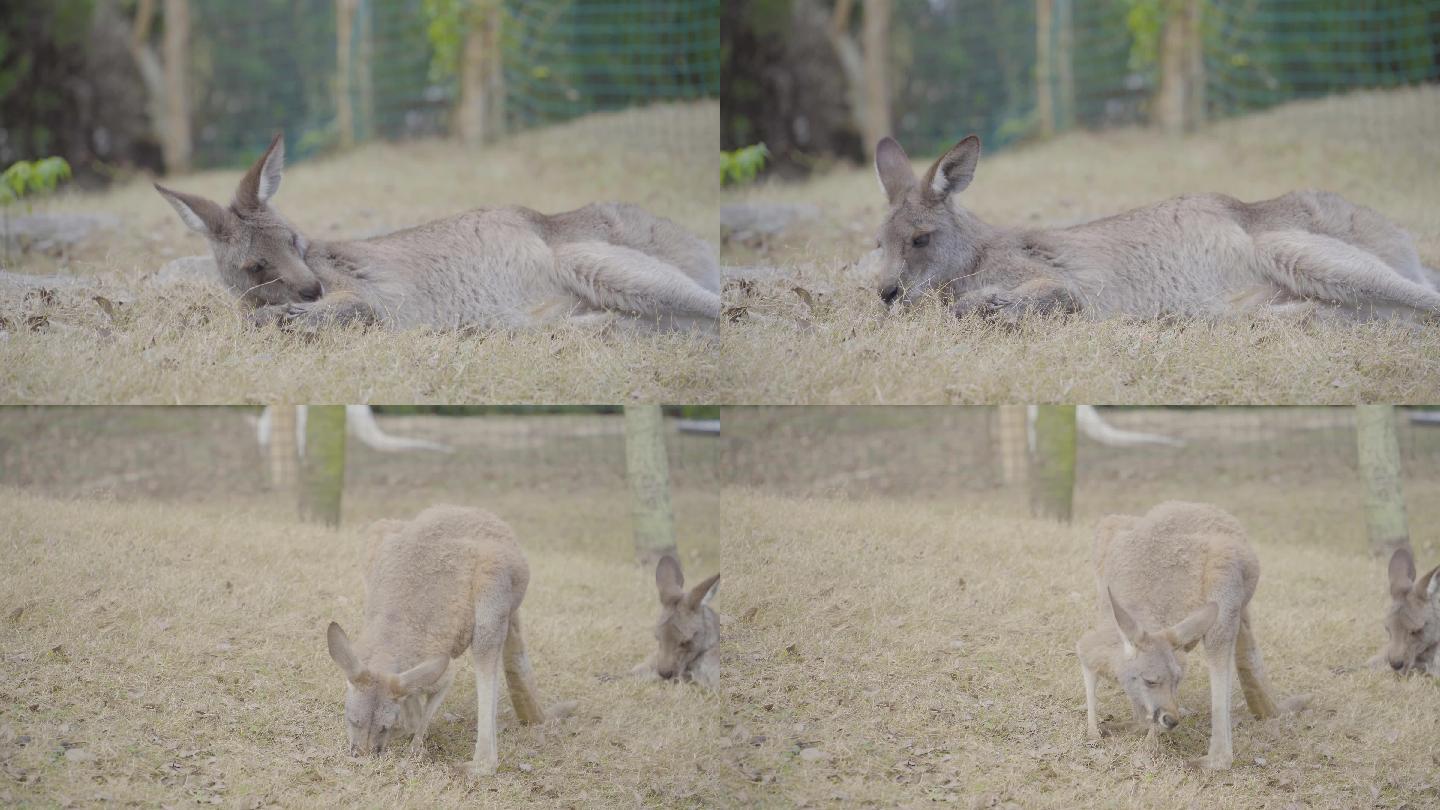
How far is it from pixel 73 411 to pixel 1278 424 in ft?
17.9

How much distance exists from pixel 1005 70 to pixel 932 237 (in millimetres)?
1192

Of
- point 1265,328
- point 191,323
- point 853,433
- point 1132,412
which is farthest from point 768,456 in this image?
point 191,323

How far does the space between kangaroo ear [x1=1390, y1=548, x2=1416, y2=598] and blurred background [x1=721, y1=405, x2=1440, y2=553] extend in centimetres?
7

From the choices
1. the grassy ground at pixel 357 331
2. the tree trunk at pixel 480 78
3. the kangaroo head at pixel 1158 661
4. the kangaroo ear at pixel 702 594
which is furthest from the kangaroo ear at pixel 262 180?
the kangaroo head at pixel 1158 661

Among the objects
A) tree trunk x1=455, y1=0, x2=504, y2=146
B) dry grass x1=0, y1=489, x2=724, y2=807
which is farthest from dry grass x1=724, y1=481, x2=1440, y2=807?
tree trunk x1=455, y1=0, x2=504, y2=146

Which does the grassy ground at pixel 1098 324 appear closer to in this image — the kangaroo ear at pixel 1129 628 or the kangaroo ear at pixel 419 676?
the kangaroo ear at pixel 1129 628

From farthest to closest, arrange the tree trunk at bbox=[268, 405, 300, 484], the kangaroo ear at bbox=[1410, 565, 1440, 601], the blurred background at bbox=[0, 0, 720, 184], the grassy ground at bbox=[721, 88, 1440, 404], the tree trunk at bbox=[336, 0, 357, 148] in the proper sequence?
the tree trunk at bbox=[336, 0, 357, 148], the blurred background at bbox=[0, 0, 720, 184], the tree trunk at bbox=[268, 405, 300, 484], the kangaroo ear at bbox=[1410, 565, 1440, 601], the grassy ground at bbox=[721, 88, 1440, 404]

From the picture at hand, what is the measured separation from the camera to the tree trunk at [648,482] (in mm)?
5926

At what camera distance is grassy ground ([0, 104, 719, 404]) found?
201 inches

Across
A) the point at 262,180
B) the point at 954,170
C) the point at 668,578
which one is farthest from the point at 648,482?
the point at 262,180

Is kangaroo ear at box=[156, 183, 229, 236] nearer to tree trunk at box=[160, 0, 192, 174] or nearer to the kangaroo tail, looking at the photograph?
tree trunk at box=[160, 0, 192, 174]

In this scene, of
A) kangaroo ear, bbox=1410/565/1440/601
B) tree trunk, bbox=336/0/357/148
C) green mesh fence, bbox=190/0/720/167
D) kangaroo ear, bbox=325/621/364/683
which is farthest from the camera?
tree trunk, bbox=336/0/357/148

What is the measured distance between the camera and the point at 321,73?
679cm

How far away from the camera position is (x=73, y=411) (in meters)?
5.50
